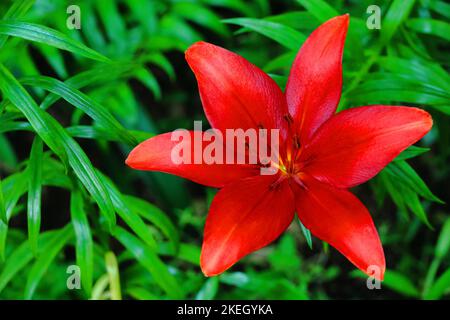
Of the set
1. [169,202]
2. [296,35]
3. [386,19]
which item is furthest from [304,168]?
[169,202]

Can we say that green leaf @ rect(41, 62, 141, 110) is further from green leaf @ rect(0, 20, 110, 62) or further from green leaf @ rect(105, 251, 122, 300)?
green leaf @ rect(105, 251, 122, 300)

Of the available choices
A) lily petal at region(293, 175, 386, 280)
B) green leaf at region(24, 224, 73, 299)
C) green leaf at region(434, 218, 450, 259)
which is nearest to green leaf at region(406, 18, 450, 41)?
green leaf at region(434, 218, 450, 259)

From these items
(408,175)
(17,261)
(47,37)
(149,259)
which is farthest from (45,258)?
(408,175)

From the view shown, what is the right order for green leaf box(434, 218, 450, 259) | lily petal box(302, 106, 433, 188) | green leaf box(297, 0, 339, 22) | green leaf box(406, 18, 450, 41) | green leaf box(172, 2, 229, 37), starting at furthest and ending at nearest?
green leaf box(172, 2, 229, 37) < green leaf box(434, 218, 450, 259) < green leaf box(406, 18, 450, 41) < green leaf box(297, 0, 339, 22) < lily petal box(302, 106, 433, 188)

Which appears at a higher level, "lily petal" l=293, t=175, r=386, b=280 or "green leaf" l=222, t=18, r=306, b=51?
"green leaf" l=222, t=18, r=306, b=51

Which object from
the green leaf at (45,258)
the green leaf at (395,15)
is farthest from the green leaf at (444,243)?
the green leaf at (45,258)

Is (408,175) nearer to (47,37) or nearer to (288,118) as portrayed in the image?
(288,118)

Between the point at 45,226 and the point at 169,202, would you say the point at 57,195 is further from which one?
the point at 169,202

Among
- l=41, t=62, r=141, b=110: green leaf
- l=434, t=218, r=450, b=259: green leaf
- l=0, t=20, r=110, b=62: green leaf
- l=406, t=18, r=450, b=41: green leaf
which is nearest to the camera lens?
l=0, t=20, r=110, b=62: green leaf

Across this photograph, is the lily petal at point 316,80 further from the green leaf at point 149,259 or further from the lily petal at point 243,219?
the green leaf at point 149,259
